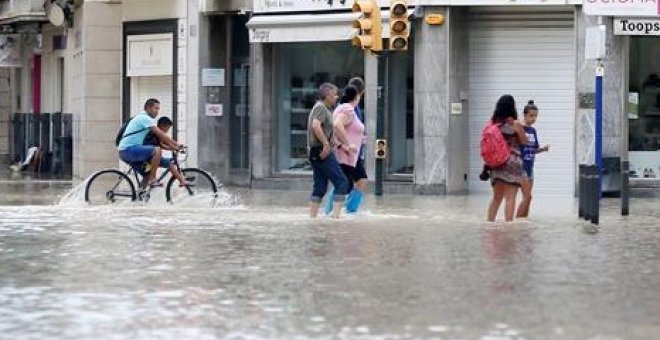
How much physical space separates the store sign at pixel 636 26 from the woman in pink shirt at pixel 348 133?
8.51 m

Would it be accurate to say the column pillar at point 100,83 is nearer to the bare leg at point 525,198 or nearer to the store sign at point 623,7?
the store sign at point 623,7

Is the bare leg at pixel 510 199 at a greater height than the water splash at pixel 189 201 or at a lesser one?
greater

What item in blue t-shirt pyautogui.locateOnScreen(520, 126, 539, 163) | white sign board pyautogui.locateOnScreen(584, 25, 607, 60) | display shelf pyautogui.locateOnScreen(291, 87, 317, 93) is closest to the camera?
blue t-shirt pyautogui.locateOnScreen(520, 126, 539, 163)

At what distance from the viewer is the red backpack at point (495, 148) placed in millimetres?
18688

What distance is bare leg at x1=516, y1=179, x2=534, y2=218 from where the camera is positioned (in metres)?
19.0

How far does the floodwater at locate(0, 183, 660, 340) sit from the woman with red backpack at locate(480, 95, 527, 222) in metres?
0.43

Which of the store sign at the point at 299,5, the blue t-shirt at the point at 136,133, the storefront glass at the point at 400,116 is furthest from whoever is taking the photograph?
the store sign at the point at 299,5

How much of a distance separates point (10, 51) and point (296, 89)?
66.9 feet

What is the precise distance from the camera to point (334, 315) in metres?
9.95

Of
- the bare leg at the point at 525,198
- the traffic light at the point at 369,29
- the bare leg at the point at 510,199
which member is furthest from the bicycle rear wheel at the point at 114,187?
the bare leg at the point at 510,199

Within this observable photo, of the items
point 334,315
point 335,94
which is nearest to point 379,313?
point 334,315

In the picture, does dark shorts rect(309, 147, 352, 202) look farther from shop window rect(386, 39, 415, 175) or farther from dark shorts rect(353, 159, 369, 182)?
shop window rect(386, 39, 415, 175)

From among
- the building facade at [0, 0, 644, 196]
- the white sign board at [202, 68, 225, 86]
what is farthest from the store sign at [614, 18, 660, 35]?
the white sign board at [202, 68, 225, 86]

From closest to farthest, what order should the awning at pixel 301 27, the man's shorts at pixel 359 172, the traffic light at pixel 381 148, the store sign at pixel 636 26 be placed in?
the man's shorts at pixel 359 172, the store sign at pixel 636 26, the traffic light at pixel 381 148, the awning at pixel 301 27
